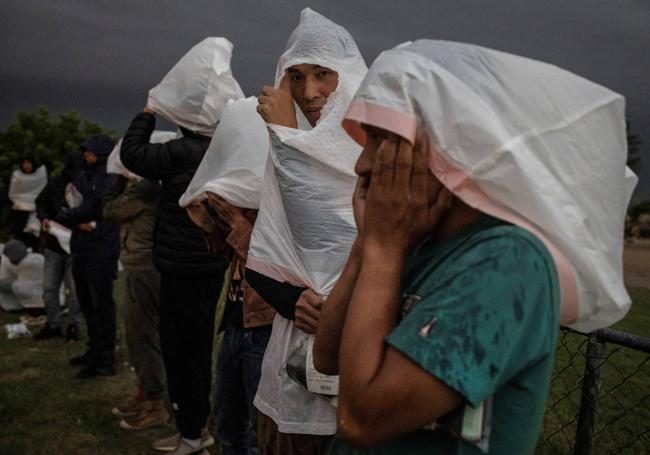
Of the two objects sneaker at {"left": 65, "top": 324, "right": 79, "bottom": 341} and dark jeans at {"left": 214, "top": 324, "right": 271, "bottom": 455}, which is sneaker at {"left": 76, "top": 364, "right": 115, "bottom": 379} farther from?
dark jeans at {"left": 214, "top": 324, "right": 271, "bottom": 455}

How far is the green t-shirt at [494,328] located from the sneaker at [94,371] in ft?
14.9

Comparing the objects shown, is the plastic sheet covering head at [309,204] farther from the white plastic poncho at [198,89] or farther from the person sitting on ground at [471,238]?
the white plastic poncho at [198,89]

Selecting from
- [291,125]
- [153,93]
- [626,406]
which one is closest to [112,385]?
[153,93]

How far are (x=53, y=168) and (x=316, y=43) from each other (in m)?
10.3

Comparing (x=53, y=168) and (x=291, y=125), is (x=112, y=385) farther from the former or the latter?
(x=53, y=168)

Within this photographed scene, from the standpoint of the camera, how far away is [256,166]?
7.95 ft

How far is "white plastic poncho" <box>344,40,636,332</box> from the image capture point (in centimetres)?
98

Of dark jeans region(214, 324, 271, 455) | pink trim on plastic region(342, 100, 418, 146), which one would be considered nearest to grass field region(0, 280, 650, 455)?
dark jeans region(214, 324, 271, 455)

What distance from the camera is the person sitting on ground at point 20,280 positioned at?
271 inches

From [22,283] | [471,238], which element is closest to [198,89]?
[471,238]

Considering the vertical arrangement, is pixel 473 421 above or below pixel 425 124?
below

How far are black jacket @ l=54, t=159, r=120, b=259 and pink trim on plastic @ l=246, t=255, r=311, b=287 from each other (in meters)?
3.34

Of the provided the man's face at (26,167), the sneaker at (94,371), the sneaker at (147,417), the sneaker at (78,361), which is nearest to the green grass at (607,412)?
the sneaker at (147,417)

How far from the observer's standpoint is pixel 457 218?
1.10 meters
